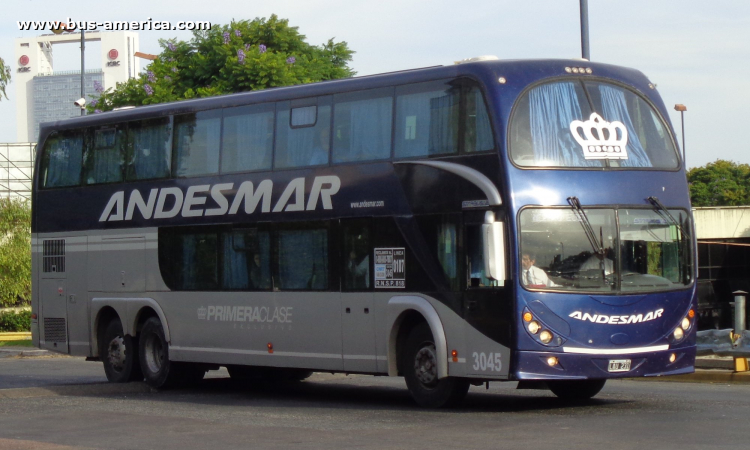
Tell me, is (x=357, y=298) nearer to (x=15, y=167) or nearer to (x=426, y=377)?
(x=426, y=377)

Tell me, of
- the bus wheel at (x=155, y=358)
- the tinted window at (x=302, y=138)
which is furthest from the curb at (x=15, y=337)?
the tinted window at (x=302, y=138)

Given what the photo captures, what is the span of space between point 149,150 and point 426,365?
6.62m

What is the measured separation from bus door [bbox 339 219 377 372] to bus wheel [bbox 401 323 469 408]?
0.61 m

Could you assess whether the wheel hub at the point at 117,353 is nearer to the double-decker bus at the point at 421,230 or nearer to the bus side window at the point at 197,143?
the double-decker bus at the point at 421,230

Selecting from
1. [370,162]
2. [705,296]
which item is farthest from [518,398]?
[705,296]

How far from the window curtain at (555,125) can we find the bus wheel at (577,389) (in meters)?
2.93

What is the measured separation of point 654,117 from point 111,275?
9.43 meters

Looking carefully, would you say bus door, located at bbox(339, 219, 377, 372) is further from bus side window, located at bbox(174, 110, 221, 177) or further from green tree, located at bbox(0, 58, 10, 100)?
green tree, located at bbox(0, 58, 10, 100)

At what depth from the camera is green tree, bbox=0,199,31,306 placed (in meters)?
50.9

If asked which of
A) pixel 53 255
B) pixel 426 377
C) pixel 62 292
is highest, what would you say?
pixel 53 255

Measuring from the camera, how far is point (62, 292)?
20.8m

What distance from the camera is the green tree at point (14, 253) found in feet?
167

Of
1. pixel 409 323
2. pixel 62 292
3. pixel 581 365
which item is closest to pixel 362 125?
pixel 409 323

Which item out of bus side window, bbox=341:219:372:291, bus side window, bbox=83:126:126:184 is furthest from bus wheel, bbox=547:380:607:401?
bus side window, bbox=83:126:126:184
